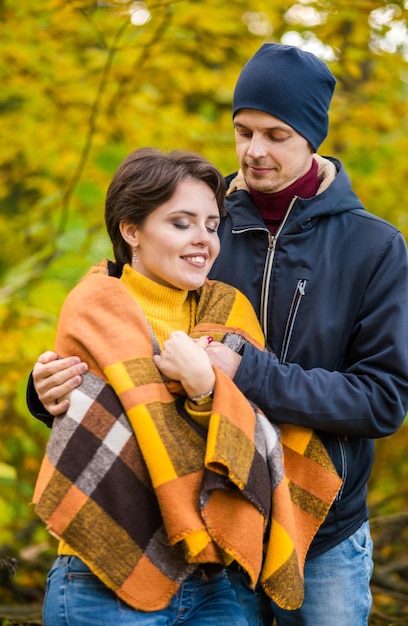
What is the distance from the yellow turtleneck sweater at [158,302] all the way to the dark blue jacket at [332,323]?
22cm

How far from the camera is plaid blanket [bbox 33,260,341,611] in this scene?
Result: 194cm

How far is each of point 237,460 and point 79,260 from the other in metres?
1.92

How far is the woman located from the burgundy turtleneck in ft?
1.15

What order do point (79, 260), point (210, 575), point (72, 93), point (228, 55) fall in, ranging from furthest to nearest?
point (228, 55) → point (72, 93) → point (79, 260) → point (210, 575)

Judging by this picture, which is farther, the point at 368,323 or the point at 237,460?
the point at 368,323

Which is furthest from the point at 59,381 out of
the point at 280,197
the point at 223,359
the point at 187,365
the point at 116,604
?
the point at 280,197

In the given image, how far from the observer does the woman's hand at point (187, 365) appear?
2.00 m

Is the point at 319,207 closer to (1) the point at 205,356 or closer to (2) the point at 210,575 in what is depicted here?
(1) the point at 205,356

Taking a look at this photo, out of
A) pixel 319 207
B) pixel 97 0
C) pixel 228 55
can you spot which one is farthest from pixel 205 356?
pixel 228 55

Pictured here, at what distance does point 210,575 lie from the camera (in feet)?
6.88

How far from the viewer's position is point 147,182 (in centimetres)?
221

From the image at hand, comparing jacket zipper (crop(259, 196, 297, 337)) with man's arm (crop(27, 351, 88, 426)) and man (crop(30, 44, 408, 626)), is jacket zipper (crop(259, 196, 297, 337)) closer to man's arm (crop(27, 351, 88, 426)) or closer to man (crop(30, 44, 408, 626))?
man (crop(30, 44, 408, 626))

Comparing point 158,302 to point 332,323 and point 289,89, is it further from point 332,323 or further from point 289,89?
point 289,89

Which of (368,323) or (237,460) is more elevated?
(368,323)
